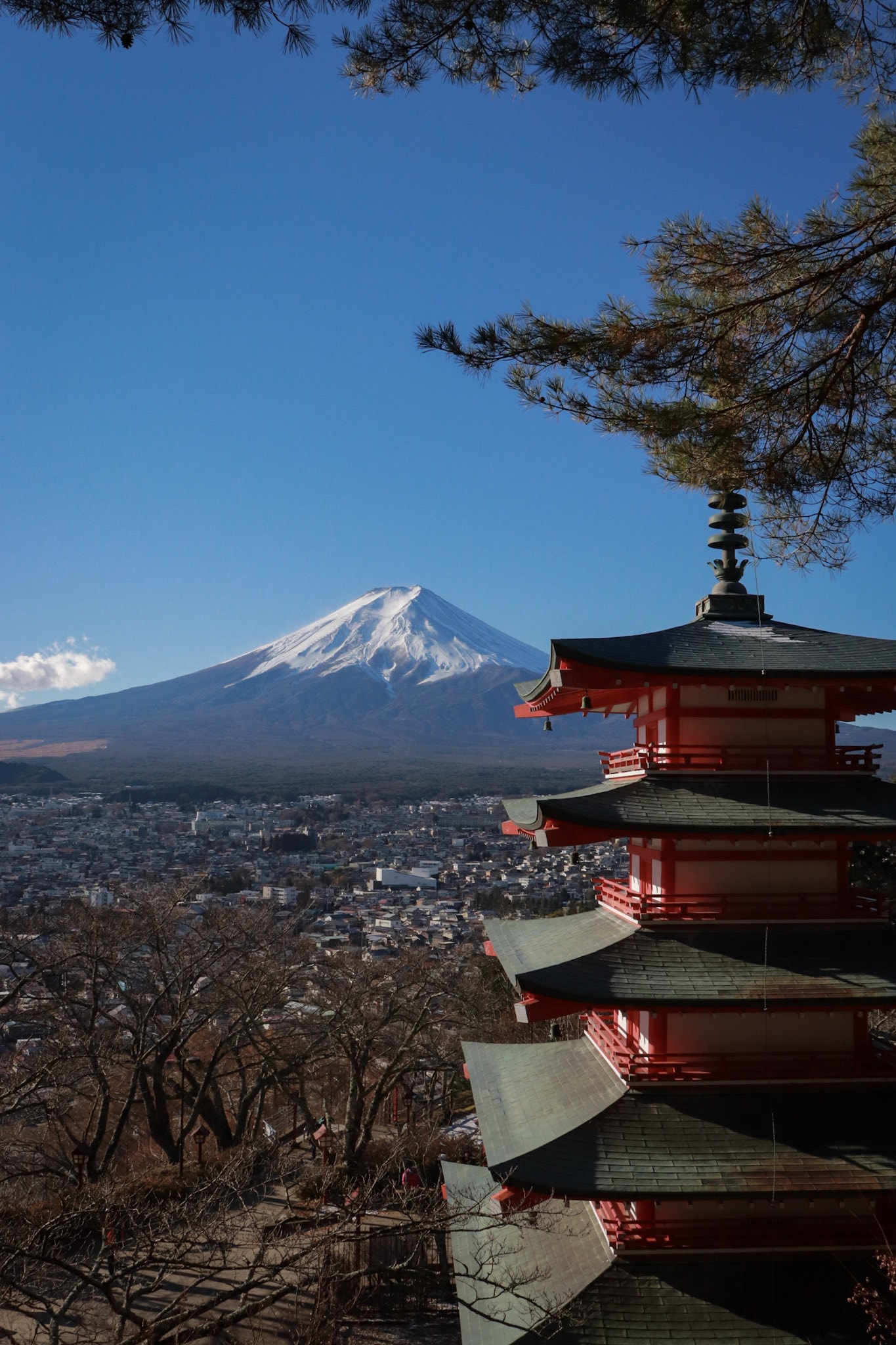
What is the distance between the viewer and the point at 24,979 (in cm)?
1320

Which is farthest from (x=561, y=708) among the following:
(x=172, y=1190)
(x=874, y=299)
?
(x=172, y=1190)

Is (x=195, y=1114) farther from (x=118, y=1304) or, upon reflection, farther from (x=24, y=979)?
(x=118, y=1304)

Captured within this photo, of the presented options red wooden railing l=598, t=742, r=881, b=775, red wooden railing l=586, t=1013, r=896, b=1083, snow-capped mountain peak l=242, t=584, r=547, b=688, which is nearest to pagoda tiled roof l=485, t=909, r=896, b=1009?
red wooden railing l=586, t=1013, r=896, b=1083

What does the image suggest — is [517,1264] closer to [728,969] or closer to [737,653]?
[728,969]

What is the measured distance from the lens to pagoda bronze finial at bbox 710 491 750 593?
8.59 metres

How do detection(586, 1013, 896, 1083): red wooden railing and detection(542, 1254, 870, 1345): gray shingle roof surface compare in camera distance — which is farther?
detection(586, 1013, 896, 1083): red wooden railing

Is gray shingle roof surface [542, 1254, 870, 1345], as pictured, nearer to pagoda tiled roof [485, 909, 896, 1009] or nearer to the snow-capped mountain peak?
pagoda tiled roof [485, 909, 896, 1009]

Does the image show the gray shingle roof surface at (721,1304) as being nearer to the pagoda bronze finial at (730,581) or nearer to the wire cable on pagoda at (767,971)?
the wire cable on pagoda at (767,971)

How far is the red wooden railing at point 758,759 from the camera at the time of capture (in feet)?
25.9

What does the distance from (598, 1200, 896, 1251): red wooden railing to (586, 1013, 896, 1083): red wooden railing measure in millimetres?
960

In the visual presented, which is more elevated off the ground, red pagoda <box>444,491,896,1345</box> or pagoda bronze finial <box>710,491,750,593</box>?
pagoda bronze finial <box>710,491,750,593</box>

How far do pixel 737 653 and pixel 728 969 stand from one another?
2.58m

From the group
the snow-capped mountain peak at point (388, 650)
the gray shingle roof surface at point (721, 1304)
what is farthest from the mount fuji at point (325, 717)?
the gray shingle roof surface at point (721, 1304)

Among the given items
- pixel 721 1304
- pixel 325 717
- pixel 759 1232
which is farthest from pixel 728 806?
pixel 325 717
